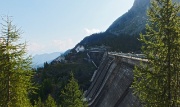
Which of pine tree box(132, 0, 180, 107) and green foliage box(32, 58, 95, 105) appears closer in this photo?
pine tree box(132, 0, 180, 107)

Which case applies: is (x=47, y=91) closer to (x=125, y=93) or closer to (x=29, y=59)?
(x=125, y=93)

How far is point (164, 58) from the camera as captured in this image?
16547 millimetres

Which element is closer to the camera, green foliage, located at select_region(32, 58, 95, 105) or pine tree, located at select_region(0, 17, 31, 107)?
pine tree, located at select_region(0, 17, 31, 107)

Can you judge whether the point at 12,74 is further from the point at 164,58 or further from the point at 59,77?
the point at 59,77

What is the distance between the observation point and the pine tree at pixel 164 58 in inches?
634

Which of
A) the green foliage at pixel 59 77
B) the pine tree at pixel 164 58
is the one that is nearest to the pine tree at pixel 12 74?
the pine tree at pixel 164 58

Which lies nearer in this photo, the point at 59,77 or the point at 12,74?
the point at 12,74

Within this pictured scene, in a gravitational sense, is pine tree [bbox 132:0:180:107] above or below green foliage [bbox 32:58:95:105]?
above

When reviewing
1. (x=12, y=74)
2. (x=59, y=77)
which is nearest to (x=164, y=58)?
(x=12, y=74)

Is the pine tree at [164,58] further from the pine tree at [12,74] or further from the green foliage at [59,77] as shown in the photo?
the green foliage at [59,77]

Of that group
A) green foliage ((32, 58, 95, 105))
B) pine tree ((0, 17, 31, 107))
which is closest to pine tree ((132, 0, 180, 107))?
pine tree ((0, 17, 31, 107))

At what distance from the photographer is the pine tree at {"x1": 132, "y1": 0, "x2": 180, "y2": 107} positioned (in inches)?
634

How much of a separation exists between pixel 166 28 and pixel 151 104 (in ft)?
14.2

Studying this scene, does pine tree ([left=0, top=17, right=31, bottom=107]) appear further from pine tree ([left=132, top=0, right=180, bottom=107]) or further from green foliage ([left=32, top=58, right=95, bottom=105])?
green foliage ([left=32, top=58, right=95, bottom=105])
